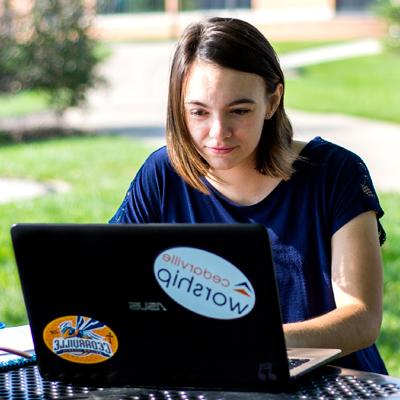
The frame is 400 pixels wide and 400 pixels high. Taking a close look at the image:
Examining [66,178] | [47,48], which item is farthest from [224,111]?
[47,48]

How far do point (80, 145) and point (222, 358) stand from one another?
11.0 meters

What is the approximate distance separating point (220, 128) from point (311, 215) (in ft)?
1.11

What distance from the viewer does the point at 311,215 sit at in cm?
256

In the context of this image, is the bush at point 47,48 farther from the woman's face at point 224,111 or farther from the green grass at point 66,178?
the woman's face at point 224,111

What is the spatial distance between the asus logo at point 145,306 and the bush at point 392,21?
23894 millimetres

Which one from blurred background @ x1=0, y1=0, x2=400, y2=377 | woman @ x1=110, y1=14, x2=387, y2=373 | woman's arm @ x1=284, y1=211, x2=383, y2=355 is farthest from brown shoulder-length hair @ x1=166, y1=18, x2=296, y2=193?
blurred background @ x1=0, y1=0, x2=400, y2=377

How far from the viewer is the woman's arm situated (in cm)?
221

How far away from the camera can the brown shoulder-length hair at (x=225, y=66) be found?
2.44 meters

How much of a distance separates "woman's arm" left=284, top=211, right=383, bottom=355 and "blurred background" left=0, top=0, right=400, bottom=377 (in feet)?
2.76

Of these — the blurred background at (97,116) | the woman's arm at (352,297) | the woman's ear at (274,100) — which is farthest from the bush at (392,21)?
the woman's arm at (352,297)

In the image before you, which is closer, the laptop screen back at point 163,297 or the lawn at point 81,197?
the laptop screen back at point 163,297

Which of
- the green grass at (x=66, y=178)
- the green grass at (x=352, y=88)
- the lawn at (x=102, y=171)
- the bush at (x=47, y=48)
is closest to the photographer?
the lawn at (x=102, y=171)

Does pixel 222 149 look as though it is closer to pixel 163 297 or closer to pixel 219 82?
pixel 219 82

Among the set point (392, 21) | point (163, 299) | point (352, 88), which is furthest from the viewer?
point (392, 21)
